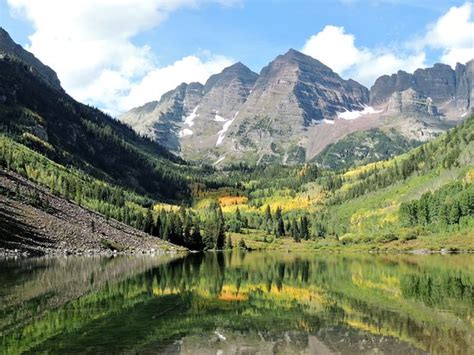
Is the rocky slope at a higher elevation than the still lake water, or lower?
higher

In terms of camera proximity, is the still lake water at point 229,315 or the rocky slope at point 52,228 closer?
the still lake water at point 229,315

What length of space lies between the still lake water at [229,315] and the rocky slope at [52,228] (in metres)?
49.2

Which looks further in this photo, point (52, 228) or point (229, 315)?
point (52, 228)

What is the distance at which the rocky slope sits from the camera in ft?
435

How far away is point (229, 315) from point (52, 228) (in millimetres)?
110311

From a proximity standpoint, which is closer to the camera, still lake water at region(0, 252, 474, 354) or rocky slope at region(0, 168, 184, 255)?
still lake water at region(0, 252, 474, 354)

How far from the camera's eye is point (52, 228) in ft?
490

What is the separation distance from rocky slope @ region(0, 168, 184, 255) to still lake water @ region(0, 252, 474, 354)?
49235 millimetres

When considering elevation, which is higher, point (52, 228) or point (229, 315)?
point (52, 228)

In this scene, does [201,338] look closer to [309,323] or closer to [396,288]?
[309,323]

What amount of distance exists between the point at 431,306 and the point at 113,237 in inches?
5281

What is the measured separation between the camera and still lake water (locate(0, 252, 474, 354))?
3638 centimetres

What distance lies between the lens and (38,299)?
55844 millimetres

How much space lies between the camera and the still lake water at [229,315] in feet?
119
